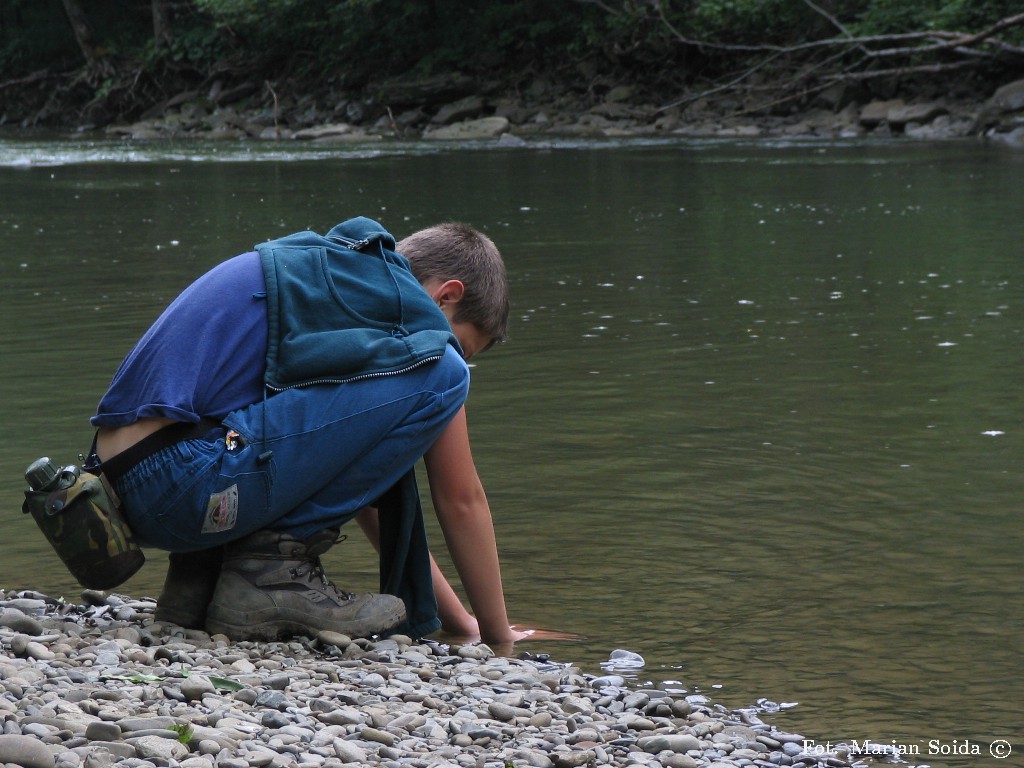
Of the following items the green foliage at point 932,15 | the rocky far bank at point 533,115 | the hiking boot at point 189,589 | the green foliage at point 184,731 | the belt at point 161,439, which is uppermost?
the green foliage at point 932,15

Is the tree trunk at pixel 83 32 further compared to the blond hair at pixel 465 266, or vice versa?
the tree trunk at pixel 83 32

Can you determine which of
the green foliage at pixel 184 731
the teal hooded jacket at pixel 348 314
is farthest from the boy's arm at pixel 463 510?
the green foliage at pixel 184 731

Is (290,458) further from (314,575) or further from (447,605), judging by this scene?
(447,605)

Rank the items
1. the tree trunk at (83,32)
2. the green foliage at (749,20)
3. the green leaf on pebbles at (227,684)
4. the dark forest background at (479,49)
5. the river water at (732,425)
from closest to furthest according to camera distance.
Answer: the green leaf on pebbles at (227,684)
the river water at (732,425)
the dark forest background at (479,49)
the green foliage at (749,20)
the tree trunk at (83,32)

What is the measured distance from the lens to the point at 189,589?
3285 mm

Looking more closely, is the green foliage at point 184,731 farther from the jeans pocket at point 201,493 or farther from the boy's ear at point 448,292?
the boy's ear at point 448,292

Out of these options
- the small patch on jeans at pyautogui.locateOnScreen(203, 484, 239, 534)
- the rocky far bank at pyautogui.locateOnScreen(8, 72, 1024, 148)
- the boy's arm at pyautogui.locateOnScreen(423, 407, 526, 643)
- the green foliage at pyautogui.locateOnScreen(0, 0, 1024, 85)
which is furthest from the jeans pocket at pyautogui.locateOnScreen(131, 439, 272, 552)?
the green foliage at pyautogui.locateOnScreen(0, 0, 1024, 85)

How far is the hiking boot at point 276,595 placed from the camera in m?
3.18

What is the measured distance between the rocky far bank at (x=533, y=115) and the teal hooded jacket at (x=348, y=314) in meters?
19.4

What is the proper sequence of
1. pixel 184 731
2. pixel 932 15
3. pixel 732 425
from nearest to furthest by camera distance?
1. pixel 184 731
2. pixel 732 425
3. pixel 932 15

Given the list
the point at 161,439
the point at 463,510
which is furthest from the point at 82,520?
the point at 463,510

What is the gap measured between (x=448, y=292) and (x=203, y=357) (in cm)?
57

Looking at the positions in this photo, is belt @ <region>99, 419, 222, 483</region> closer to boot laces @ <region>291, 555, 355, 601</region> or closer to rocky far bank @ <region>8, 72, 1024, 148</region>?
boot laces @ <region>291, 555, 355, 601</region>

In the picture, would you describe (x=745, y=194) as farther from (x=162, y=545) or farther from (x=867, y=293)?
(x=162, y=545)
